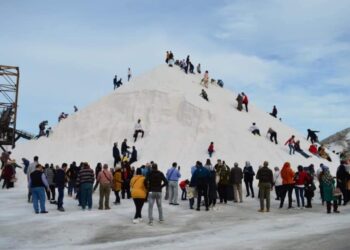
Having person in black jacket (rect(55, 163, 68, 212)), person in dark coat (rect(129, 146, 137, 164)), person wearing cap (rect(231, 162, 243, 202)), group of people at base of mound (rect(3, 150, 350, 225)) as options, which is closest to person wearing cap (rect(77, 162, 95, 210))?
group of people at base of mound (rect(3, 150, 350, 225))

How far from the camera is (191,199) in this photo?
57.6 feet

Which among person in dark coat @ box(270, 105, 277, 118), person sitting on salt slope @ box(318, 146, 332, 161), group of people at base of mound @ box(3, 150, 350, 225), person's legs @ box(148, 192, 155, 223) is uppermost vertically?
person in dark coat @ box(270, 105, 277, 118)

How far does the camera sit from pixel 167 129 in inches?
1229

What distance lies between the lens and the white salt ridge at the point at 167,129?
94.0 ft

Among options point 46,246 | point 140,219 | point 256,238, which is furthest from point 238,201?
point 46,246

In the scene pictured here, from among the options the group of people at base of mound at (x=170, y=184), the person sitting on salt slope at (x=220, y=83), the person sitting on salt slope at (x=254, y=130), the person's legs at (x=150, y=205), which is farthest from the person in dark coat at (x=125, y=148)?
the person sitting on salt slope at (x=220, y=83)

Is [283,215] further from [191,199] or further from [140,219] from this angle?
[140,219]

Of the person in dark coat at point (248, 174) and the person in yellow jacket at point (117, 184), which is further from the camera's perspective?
the person in dark coat at point (248, 174)

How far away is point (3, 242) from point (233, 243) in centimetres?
568

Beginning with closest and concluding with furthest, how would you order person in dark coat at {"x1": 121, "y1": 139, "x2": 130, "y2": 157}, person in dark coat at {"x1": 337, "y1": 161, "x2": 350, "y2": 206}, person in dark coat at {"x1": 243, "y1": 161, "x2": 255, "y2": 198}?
person in dark coat at {"x1": 337, "y1": 161, "x2": 350, "y2": 206}
person in dark coat at {"x1": 243, "y1": 161, "x2": 255, "y2": 198}
person in dark coat at {"x1": 121, "y1": 139, "x2": 130, "y2": 157}

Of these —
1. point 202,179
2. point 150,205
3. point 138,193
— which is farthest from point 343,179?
point 138,193

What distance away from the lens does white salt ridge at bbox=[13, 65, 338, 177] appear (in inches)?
1128

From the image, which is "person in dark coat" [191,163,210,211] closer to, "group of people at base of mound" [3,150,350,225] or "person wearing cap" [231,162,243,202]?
"group of people at base of mound" [3,150,350,225]

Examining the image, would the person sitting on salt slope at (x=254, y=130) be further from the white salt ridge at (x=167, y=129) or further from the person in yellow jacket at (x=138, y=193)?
the person in yellow jacket at (x=138, y=193)
